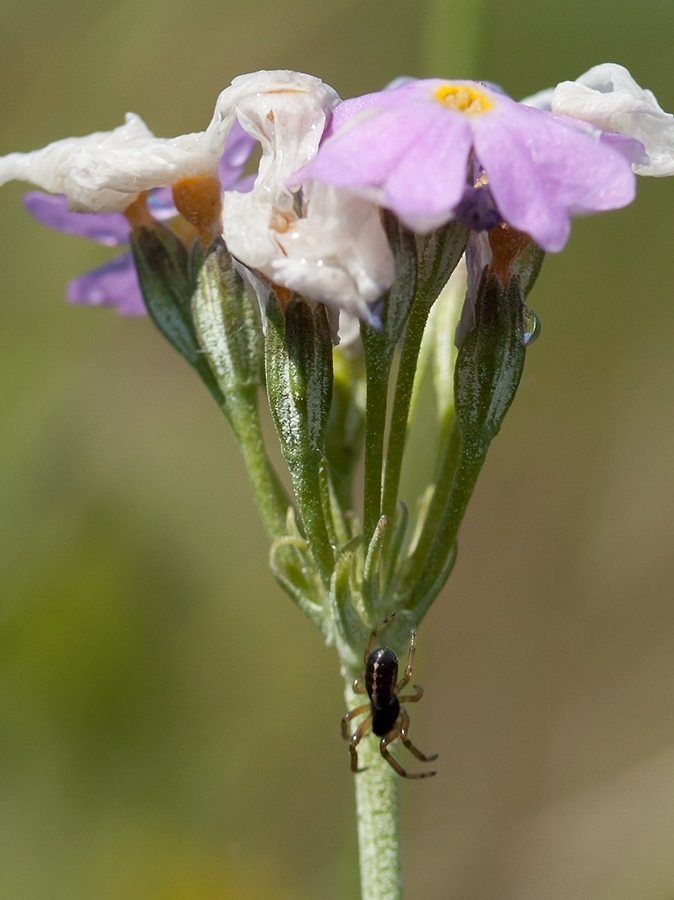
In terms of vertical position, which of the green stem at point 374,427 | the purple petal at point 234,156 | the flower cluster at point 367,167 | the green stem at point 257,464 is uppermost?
the flower cluster at point 367,167

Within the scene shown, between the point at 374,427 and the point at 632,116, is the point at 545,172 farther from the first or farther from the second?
the point at 374,427

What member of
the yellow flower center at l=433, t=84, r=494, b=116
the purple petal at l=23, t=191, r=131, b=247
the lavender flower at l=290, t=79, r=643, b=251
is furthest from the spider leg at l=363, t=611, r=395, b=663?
the purple petal at l=23, t=191, r=131, b=247

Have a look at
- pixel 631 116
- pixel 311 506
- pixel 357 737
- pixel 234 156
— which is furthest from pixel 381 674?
pixel 234 156

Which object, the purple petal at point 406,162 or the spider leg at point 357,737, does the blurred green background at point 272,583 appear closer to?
the spider leg at point 357,737

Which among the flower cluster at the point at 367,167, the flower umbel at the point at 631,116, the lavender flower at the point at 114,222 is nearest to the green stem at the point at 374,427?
the flower cluster at the point at 367,167

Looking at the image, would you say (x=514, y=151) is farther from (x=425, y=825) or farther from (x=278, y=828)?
(x=425, y=825)

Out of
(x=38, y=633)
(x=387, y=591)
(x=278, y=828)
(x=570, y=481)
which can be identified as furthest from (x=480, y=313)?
(x=570, y=481)

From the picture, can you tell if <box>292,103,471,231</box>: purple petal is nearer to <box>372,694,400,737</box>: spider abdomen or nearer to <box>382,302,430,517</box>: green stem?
<box>382,302,430,517</box>: green stem

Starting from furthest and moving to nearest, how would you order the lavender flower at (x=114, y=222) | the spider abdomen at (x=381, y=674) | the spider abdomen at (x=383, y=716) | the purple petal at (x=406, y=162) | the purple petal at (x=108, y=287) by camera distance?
1. the purple petal at (x=108, y=287)
2. the lavender flower at (x=114, y=222)
3. the spider abdomen at (x=383, y=716)
4. the spider abdomen at (x=381, y=674)
5. the purple petal at (x=406, y=162)
